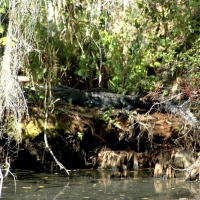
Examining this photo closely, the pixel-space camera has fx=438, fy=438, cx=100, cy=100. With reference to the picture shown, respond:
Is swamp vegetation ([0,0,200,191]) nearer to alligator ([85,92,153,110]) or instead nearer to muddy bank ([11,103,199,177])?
muddy bank ([11,103,199,177])

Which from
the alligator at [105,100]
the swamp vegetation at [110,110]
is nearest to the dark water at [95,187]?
the swamp vegetation at [110,110]

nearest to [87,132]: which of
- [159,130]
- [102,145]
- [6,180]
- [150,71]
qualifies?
[102,145]

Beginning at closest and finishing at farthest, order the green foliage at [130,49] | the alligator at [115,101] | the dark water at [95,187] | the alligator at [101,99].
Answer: the dark water at [95,187] < the green foliage at [130,49] < the alligator at [101,99] < the alligator at [115,101]

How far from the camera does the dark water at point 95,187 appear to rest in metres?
6.31

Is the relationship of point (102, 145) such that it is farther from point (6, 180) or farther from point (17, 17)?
point (17, 17)

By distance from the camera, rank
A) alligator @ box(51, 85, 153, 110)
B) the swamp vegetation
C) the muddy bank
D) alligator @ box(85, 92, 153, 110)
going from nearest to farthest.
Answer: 1. the swamp vegetation
2. the muddy bank
3. alligator @ box(51, 85, 153, 110)
4. alligator @ box(85, 92, 153, 110)

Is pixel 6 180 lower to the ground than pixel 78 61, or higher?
lower

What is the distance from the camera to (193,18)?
962cm

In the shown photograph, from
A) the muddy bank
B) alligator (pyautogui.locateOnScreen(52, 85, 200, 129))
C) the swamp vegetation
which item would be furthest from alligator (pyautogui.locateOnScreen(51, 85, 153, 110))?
the muddy bank

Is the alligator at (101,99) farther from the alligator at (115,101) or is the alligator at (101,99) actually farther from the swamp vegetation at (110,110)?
the swamp vegetation at (110,110)

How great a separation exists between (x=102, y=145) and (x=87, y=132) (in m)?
0.47

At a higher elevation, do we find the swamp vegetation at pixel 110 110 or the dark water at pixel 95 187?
the swamp vegetation at pixel 110 110

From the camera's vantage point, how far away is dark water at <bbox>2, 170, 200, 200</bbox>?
631cm

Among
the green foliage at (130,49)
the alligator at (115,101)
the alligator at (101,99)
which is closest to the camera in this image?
the green foliage at (130,49)
